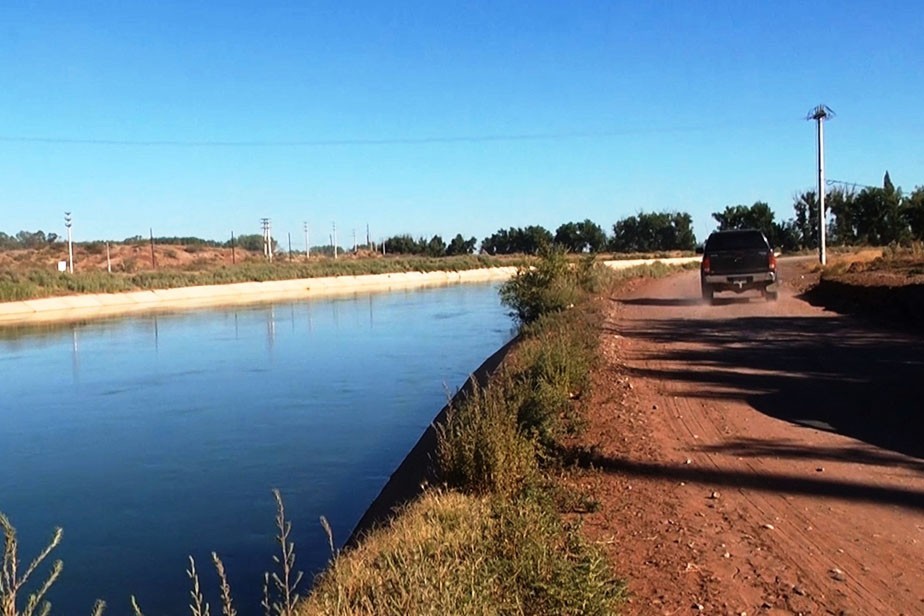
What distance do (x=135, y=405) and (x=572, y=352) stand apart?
10725 mm

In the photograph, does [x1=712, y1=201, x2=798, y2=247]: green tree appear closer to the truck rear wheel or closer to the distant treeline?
the distant treeline


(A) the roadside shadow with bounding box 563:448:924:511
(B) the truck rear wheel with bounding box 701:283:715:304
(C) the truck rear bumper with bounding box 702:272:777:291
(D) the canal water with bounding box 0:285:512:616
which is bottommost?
(D) the canal water with bounding box 0:285:512:616

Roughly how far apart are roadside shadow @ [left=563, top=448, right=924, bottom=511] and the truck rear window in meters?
18.4

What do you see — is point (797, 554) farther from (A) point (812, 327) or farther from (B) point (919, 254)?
(B) point (919, 254)

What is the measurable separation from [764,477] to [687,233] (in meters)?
121

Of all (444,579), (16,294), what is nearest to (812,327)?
(444,579)

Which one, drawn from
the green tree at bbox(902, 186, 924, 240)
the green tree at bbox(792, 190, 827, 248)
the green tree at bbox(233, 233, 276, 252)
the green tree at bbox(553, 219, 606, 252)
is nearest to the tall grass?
the green tree at bbox(902, 186, 924, 240)

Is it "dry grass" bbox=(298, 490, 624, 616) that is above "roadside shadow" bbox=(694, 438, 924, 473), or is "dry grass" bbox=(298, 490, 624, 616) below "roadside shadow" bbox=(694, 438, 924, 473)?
above

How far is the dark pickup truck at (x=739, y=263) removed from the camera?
25750 millimetres

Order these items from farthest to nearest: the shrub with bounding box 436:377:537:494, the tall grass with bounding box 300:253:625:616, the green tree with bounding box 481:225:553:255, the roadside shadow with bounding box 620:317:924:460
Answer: the green tree with bounding box 481:225:553:255 < the roadside shadow with bounding box 620:317:924:460 < the shrub with bounding box 436:377:537:494 < the tall grass with bounding box 300:253:625:616

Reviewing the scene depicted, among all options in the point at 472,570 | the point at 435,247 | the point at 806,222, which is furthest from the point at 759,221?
the point at 472,570

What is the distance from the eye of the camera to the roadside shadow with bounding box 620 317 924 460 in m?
10.4

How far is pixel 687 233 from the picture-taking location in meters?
125

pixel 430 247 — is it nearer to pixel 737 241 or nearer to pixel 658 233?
pixel 658 233
